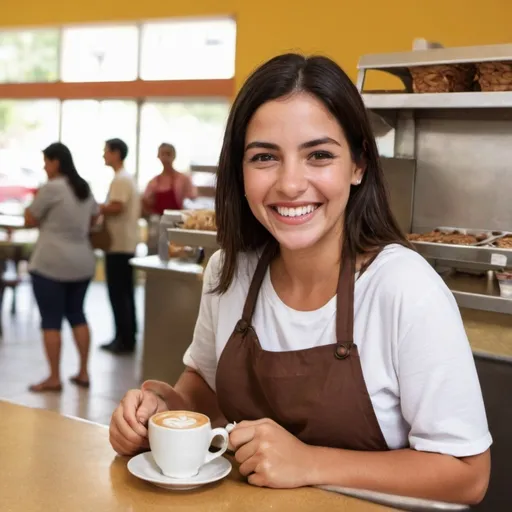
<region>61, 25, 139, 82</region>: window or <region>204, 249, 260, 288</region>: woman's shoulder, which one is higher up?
<region>61, 25, 139, 82</region>: window

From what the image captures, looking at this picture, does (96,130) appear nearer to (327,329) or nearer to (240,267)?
(240,267)

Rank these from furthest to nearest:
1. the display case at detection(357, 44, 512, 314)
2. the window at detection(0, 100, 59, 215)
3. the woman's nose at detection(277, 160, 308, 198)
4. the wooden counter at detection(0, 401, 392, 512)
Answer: the window at detection(0, 100, 59, 215) < the display case at detection(357, 44, 512, 314) < the woman's nose at detection(277, 160, 308, 198) < the wooden counter at detection(0, 401, 392, 512)

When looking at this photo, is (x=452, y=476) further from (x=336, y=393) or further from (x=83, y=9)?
(x=83, y=9)

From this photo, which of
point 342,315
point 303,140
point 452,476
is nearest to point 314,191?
point 303,140

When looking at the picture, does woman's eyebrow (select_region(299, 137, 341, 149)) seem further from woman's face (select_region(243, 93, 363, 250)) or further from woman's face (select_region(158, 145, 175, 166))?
woman's face (select_region(158, 145, 175, 166))

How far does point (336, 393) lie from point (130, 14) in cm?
709

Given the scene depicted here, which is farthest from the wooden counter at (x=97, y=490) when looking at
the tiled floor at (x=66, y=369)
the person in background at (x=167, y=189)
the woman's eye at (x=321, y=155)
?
the person in background at (x=167, y=189)

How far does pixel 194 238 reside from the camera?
11.0ft

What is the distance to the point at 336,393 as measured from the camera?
132 cm

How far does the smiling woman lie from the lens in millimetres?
1230

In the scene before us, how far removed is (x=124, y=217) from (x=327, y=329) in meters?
4.56

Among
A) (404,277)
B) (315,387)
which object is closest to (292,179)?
(404,277)

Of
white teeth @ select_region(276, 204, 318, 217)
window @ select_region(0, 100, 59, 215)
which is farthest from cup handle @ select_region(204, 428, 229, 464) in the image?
window @ select_region(0, 100, 59, 215)

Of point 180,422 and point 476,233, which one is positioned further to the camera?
point 476,233
